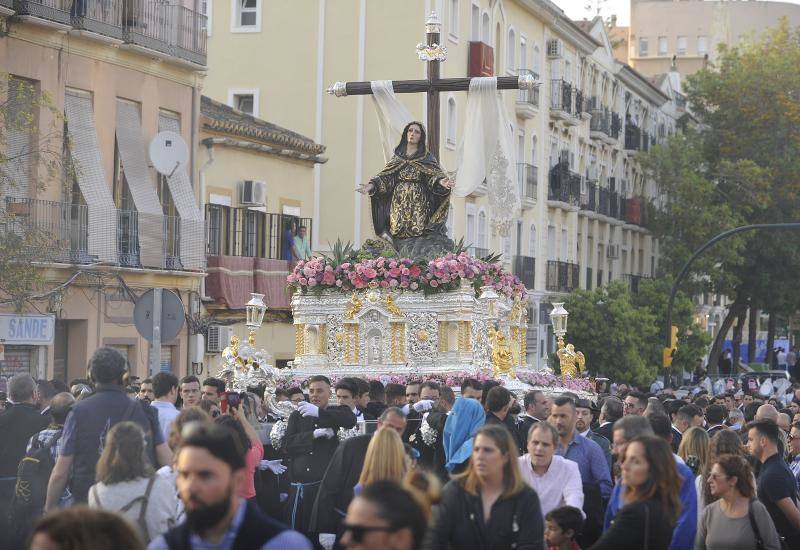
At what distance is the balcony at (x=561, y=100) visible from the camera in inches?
2114

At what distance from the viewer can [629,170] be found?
66.4 meters

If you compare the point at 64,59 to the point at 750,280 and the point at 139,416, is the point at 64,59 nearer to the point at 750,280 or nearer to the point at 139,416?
the point at 139,416

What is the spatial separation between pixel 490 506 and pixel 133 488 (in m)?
1.64

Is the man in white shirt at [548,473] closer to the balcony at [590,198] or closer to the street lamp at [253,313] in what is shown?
the street lamp at [253,313]

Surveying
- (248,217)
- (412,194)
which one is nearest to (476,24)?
(248,217)

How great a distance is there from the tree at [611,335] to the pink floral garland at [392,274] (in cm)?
2353

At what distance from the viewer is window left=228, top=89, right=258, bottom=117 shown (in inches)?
1742

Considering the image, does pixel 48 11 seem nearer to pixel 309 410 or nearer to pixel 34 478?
pixel 309 410

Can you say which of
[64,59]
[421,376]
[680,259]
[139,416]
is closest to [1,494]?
[139,416]

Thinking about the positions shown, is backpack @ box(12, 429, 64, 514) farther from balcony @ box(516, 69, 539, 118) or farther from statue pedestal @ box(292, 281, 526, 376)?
balcony @ box(516, 69, 539, 118)

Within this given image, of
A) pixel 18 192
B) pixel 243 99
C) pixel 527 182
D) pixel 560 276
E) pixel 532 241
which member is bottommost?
pixel 560 276

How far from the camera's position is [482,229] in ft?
160

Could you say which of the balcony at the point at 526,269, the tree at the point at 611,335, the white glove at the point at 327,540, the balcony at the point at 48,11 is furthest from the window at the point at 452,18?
the white glove at the point at 327,540

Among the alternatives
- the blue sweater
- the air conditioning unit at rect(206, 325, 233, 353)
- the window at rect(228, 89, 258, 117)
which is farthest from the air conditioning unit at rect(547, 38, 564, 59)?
the blue sweater
